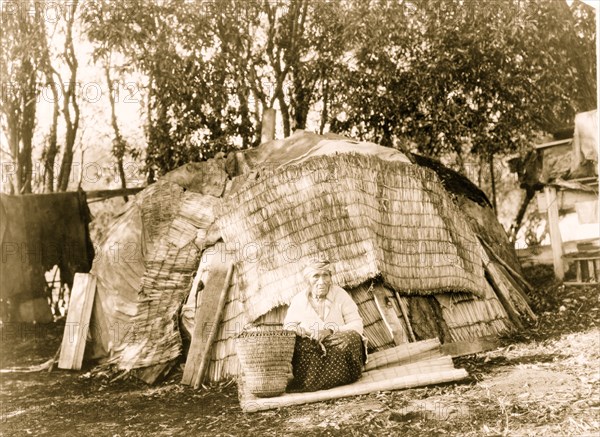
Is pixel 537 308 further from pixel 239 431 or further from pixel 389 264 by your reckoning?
pixel 239 431

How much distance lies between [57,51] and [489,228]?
7.42 meters

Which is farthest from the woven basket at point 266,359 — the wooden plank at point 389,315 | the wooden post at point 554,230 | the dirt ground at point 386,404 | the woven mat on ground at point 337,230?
the wooden post at point 554,230

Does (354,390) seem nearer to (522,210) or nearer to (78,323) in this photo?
(78,323)

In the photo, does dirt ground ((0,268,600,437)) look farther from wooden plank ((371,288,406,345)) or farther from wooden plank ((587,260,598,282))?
wooden plank ((587,260,598,282))

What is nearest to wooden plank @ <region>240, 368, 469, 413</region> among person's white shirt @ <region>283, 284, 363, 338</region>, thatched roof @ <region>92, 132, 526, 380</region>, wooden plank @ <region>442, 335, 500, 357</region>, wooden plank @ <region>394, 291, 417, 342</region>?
person's white shirt @ <region>283, 284, 363, 338</region>

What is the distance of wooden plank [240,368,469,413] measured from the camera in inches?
213

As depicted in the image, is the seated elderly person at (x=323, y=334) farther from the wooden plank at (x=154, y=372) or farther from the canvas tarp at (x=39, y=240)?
the canvas tarp at (x=39, y=240)

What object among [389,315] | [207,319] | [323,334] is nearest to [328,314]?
[323,334]

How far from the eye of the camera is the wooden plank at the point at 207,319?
22.7 ft

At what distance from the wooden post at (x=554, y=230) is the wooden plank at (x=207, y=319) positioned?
5116 millimetres

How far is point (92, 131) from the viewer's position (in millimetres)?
15523

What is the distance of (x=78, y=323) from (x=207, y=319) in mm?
1978

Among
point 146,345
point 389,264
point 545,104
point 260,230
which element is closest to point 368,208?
point 389,264

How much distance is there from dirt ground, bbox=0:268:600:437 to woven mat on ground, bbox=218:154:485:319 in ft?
3.17
